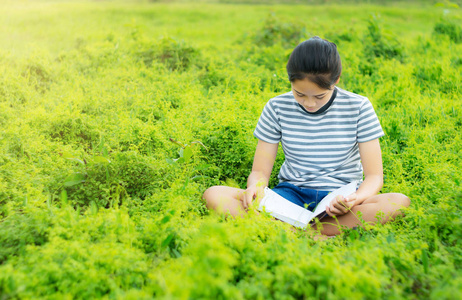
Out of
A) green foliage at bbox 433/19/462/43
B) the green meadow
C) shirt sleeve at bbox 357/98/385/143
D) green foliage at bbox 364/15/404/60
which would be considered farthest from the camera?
green foliage at bbox 433/19/462/43

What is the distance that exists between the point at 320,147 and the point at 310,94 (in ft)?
1.40

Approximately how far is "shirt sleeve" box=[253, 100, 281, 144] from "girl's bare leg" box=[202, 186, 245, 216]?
17.4 inches

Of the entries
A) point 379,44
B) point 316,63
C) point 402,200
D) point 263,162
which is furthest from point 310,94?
point 379,44

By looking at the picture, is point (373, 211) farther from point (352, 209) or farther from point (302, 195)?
point (302, 195)

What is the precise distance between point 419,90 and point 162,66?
127 inches

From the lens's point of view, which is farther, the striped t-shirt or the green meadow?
the striped t-shirt

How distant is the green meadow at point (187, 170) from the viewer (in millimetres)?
1798

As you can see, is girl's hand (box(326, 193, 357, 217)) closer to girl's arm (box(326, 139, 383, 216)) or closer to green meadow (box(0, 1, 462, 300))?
girl's arm (box(326, 139, 383, 216))

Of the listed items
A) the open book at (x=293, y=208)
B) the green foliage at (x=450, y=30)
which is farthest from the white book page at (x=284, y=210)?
the green foliage at (x=450, y=30)

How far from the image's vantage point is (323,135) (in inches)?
111

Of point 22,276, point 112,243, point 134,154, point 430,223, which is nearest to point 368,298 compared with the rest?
point 430,223

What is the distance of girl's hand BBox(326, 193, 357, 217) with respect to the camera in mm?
2482

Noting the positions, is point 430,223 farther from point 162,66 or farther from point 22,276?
point 162,66

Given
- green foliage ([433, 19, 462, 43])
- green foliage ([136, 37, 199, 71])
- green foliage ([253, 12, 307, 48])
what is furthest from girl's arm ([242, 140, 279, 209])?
green foliage ([433, 19, 462, 43])
